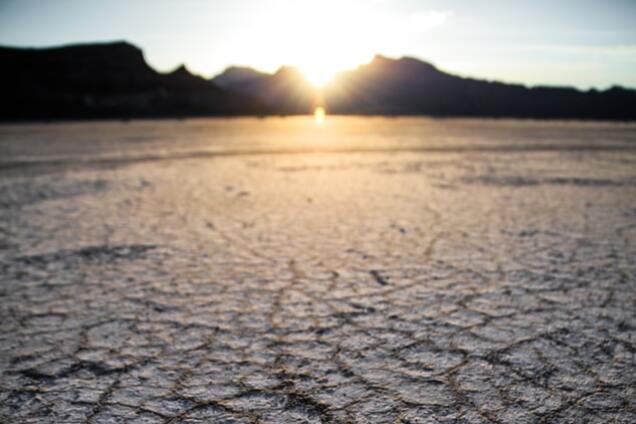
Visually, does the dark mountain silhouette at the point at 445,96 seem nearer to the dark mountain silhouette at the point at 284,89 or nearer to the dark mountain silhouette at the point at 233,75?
the dark mountain silhouette at the point at 284,89

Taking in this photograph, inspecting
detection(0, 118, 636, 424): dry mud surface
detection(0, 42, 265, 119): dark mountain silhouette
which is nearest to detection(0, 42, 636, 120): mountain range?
detection(0, 42, 265, 119): dark mountain silhouette

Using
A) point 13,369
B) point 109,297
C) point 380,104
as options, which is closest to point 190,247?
point 109,297

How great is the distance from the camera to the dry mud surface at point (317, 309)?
1.36 meters

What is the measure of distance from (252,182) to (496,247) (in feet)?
11.6

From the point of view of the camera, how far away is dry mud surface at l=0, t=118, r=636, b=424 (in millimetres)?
1362

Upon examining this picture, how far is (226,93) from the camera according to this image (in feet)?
214

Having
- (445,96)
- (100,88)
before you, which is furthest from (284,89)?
(100,88)

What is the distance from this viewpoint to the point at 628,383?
1.43 meters

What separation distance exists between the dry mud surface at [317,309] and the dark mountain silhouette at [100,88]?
36.3 meters

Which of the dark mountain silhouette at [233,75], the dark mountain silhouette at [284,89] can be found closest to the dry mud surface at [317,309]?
the dark mountain silhouette at [284,89]

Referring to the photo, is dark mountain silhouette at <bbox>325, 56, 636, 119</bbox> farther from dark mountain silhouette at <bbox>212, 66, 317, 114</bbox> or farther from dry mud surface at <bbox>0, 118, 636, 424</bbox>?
dry mud surface at <bbox>0, 118, 636, 424</bbox>

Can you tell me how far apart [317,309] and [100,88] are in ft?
183

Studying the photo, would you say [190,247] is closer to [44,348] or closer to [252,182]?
[44,348]

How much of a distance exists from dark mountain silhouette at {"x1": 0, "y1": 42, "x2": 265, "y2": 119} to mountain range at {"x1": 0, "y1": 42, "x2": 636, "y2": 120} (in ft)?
0.32
